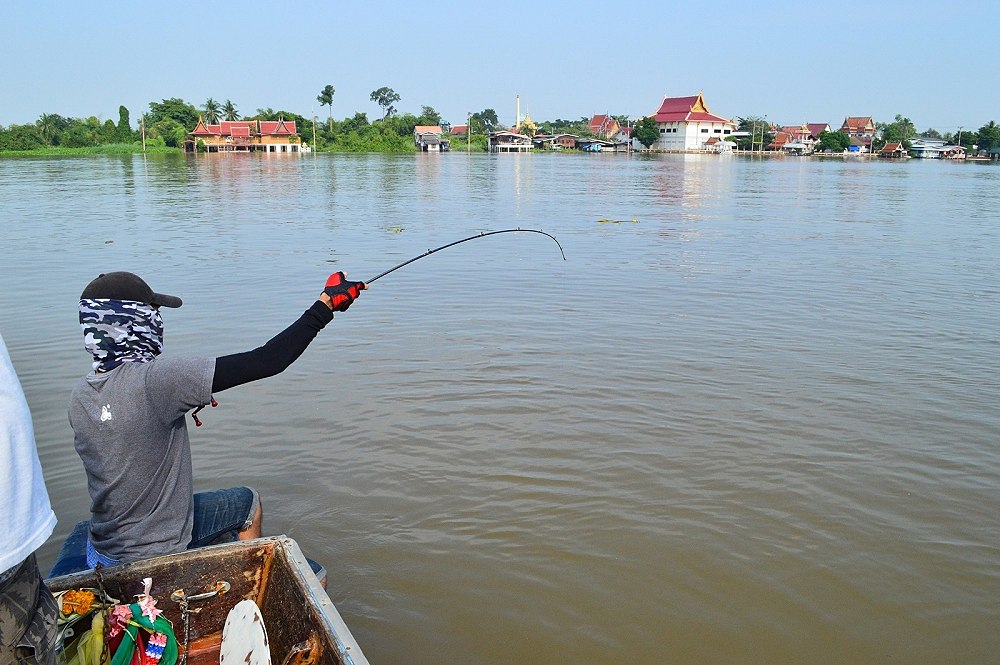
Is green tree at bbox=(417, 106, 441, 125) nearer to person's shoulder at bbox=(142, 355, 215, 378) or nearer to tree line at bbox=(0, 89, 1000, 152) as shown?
tree line at bbox=(0, 89, 1000, 152)

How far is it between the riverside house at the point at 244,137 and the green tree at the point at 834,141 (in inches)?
2745

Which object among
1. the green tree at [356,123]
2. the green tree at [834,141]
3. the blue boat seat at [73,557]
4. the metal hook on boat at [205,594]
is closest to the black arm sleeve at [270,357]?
the metal hook on boat at [205,594]

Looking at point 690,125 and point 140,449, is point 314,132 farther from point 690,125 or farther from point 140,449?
point 140,449

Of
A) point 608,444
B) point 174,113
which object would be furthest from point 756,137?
point 608,444

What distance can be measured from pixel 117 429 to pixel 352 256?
444 inches

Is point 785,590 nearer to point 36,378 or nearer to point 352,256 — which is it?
point 36,378

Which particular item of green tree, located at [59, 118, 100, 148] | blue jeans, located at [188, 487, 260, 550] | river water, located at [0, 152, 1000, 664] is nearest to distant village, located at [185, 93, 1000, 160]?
green tree, located at [59, 118, 100, 148]

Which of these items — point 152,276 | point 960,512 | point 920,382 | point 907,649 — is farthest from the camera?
point 152,276

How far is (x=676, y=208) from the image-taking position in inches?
914

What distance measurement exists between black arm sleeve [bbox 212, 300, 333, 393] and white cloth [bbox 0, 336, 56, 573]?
2.30 feet

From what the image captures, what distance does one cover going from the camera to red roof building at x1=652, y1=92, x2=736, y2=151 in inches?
4117

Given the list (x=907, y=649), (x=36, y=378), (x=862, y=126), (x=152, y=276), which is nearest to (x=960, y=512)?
(x=907, y=649)

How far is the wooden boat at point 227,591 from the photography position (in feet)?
8.74

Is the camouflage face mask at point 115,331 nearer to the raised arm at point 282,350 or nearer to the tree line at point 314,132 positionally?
the raised arm at point 282,350
